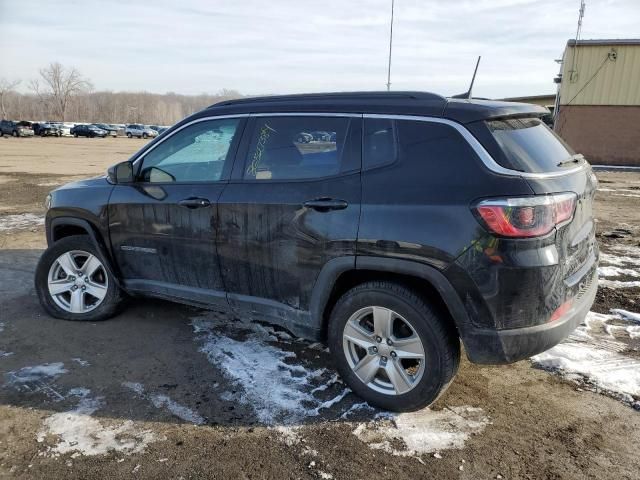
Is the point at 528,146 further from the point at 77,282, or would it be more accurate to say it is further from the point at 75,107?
the point at 75,107

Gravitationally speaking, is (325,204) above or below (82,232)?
above

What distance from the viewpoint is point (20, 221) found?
907cm

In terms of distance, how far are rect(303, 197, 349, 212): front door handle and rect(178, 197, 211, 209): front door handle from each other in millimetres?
862

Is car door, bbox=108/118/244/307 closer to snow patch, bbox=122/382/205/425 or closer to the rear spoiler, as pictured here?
snow patch, bbox=122/382/205/425

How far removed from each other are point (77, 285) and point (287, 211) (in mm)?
2423

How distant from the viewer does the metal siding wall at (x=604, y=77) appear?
934 inches

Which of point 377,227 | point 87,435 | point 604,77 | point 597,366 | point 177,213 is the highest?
point 604,77

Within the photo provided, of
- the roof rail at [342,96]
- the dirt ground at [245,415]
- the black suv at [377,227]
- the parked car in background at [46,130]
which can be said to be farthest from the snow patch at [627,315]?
the parked car in background at [46,130]

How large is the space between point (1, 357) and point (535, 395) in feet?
13.0

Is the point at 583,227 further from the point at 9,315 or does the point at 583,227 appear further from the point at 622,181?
the point at 622,181

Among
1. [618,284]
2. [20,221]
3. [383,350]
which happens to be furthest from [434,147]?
[20,221]

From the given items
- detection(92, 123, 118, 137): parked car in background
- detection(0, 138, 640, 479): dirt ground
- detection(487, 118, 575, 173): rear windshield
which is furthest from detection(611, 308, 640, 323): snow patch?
detection(92, 123, 118, 137): parked car in background

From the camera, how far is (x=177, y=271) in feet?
13.4

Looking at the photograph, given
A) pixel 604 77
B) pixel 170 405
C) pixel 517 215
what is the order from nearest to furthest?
pixel 517 215 < pixel 170 405 < pixel 604 77
